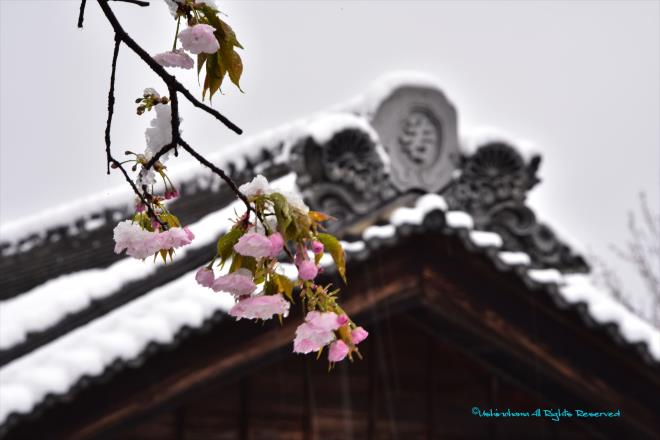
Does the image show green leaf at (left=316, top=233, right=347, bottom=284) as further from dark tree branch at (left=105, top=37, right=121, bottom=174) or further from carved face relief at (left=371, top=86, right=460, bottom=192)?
Answer: carved face relief at (left=371, top=86, right=460, bottom=192)

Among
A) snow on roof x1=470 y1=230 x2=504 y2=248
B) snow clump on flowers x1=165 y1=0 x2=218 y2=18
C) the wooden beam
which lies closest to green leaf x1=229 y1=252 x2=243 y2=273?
snow clump on flowers x1=165 y1=0 x2=218 y2=18

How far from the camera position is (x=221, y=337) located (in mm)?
4750

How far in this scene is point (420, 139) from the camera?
538 centimetres

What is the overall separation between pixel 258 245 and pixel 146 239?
1.02 feet

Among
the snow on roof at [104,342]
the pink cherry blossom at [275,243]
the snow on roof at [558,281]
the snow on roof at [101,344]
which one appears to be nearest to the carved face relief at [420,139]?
the snow on roof at [558,281]

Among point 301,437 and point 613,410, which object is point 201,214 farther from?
point 613,410

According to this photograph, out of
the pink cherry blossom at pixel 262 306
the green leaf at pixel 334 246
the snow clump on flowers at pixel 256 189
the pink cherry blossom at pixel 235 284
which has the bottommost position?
the pink cherry blossom at pixel 262 306

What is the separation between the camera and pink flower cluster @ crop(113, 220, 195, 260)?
1874mm

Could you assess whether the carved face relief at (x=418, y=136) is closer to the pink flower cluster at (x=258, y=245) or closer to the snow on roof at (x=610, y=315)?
the snow on roof at (x=610, y=315)

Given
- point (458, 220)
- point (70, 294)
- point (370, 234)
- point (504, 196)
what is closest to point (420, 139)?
point (504, 196)

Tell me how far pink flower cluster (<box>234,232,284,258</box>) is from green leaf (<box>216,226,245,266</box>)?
0.08 metres

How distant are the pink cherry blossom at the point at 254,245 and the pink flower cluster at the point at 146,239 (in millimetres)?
224

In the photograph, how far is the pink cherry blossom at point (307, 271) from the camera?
5.65ft

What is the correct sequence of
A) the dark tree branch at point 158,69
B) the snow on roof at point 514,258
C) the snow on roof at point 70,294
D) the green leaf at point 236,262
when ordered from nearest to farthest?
the dark tree branch at point 158,69, the green leaf at point 236,262, the snow on roof at point 70,294, the snow on roof at point 514,258
